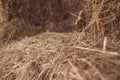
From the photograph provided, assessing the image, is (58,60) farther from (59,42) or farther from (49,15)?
(49,15)

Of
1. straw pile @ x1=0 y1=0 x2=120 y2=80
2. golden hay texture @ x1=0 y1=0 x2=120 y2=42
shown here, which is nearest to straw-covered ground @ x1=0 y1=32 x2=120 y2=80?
straw pile @ x1=0 y1=0 x2=120 y2=80

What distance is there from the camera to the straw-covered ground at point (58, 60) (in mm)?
1544

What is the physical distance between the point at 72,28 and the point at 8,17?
0.74 m

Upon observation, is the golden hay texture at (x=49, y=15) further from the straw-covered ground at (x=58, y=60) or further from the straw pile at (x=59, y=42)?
the straw-covered ground at (x=58, y=60)

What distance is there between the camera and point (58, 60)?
6.10 feet

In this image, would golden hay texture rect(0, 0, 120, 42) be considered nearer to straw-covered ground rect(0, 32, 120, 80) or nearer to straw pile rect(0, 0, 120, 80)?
straw pile rect(0, 0, 120, 80)

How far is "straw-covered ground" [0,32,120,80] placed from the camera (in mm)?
1544

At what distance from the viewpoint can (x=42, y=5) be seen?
3.38 m

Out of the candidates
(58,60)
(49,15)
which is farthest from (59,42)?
(49,15)

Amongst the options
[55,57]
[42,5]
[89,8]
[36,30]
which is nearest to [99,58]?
[55,57]

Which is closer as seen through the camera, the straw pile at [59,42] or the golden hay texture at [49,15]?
the straw pile at [59,42]

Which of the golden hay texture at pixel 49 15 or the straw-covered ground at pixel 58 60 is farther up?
the golden hay texture at pixel 49 15

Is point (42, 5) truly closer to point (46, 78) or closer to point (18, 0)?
point (18, 0)

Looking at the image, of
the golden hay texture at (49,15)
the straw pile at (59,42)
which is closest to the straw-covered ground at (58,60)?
the straw pile at (59,42)
